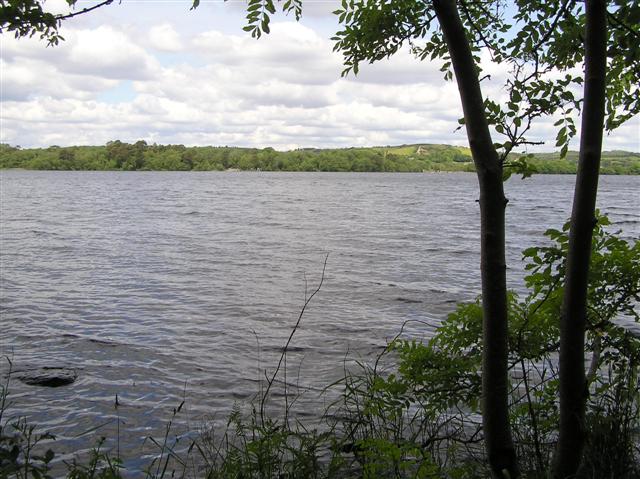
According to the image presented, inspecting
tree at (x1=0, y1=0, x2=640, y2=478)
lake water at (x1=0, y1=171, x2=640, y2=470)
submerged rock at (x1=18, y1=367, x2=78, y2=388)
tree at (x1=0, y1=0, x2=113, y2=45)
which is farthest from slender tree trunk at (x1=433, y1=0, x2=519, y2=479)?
submerged rock at (x1=18, y1=367, x2=78, y2=388)

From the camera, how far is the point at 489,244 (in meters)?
3.24

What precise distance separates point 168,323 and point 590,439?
1072cm

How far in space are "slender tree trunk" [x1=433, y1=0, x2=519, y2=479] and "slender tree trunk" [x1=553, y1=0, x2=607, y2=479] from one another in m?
0.35

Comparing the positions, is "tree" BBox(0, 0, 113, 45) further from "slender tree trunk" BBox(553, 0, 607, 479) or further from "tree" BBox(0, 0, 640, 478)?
"slender tree trunk" BBox(553, 0, 607, 479)

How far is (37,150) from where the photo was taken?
190 m

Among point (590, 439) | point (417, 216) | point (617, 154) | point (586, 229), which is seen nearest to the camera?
point (586, 229)

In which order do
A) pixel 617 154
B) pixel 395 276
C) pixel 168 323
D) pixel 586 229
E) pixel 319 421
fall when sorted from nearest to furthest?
pixel 586 229
pixel 319 421
pixel 168 323
pixel 395 276
pixel 617 154

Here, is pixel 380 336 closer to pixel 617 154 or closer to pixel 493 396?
pixel 493 396

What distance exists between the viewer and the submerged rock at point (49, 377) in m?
9.50

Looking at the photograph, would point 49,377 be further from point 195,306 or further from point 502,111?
point 502,111

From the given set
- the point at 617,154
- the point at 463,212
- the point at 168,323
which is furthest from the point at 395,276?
the point at 617,154

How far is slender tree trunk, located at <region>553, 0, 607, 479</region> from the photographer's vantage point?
313 cm

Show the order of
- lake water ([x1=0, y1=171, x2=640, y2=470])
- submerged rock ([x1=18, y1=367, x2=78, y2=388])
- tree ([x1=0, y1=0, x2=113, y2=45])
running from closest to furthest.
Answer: tree ([x1=0, y1=0, x2=113, y2=45]), lake water ([x1=0, y1=171, x2=640, y2=470]), submerged rock ([x1=18, y1=367, x2=78, y2=388])

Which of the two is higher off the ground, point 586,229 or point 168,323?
point 586,229
